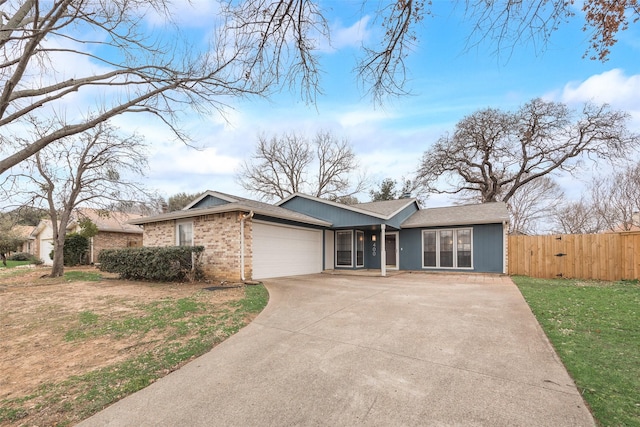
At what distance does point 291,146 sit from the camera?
27.4 meters

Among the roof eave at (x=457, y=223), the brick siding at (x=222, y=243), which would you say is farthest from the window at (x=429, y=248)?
the brick siding at (x=222, y=243)

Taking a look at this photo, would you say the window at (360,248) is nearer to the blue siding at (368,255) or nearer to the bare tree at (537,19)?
the blue siding at (368,255)

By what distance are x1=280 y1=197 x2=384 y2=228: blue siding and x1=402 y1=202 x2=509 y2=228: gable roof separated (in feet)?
8.03

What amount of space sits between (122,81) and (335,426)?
653cm

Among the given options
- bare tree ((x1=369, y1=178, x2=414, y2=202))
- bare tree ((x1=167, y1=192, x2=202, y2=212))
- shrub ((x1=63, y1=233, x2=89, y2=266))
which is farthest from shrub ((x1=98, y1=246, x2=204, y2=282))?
bare tree ((x1=167, y1=192, x2=202, y2=212))

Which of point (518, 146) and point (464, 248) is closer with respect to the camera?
point (464, 248)

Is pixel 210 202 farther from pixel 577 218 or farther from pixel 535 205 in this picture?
pixel 577 218

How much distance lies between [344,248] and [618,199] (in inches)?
733

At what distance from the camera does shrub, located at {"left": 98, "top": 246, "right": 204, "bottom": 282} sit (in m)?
10.1

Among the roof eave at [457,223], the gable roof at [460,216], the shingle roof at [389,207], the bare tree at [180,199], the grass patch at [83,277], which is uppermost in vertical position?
the bare tree at [180,199]

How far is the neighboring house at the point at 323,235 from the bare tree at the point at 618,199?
37.6 ft

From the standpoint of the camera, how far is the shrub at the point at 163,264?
10141 millimetres

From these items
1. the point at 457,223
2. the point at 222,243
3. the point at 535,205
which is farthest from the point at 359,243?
the point at 535,205

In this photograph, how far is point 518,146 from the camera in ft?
72.8
